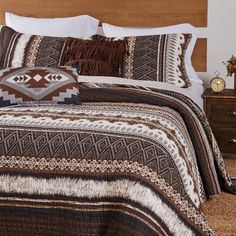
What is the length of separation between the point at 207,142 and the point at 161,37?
0.92 m

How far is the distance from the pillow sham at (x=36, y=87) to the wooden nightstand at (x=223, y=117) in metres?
1.17

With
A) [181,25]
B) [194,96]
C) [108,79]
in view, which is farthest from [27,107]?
[181,25]

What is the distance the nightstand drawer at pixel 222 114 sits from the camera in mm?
3855

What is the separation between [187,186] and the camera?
2.53 m

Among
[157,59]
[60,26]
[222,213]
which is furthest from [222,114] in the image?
[60,26]

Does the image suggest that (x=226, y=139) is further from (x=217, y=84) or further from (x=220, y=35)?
(x=220, y=35)

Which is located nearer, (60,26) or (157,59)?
(157,59)

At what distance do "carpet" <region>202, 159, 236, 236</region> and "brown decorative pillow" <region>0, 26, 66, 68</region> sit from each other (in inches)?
54.1

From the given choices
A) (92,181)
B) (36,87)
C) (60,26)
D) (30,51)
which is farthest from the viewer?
(60,26)

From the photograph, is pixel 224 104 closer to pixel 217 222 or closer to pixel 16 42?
pixel 217 222

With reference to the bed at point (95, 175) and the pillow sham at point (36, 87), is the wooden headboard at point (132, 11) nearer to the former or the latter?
the pillow sham at point (36, 87)

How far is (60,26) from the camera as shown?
4.17 m

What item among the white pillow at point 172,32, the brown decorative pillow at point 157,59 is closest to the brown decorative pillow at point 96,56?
the brown decorative pillow at point 157,59

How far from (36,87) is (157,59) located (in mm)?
1044
